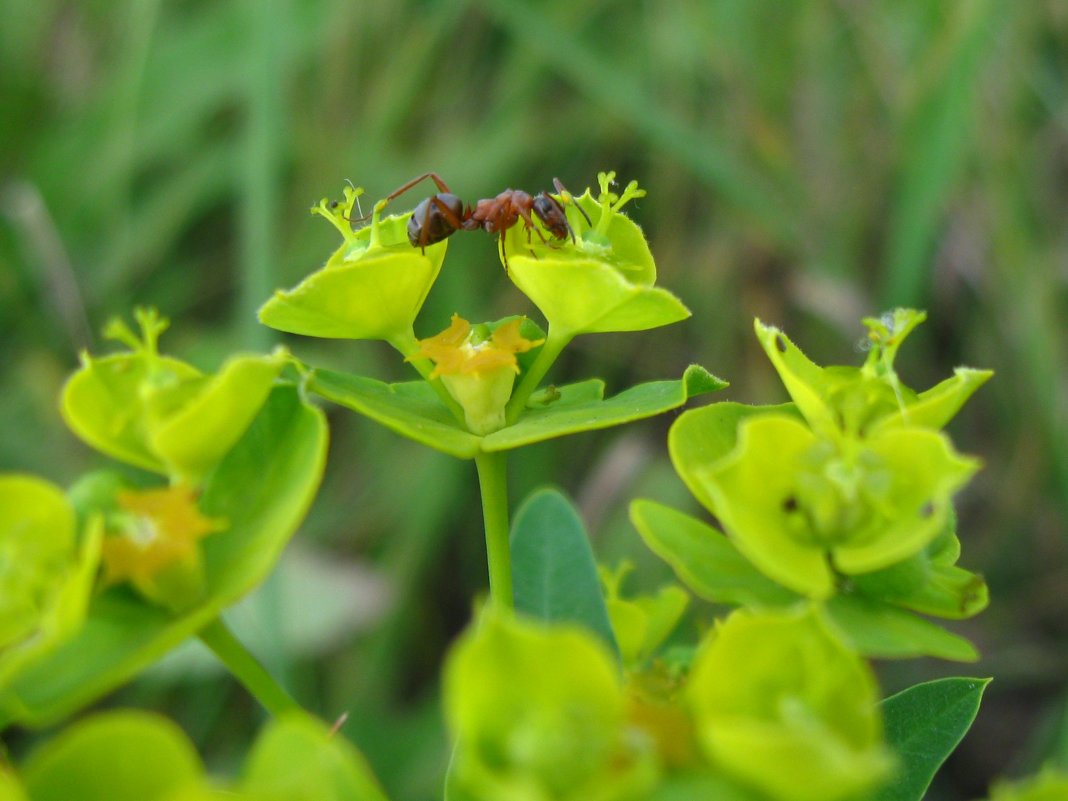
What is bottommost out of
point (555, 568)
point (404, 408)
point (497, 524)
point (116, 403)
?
point (555, 568)

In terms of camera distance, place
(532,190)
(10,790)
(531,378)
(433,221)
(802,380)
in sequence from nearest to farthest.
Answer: (10,790)
(802,380)
(531,378)
(433,221)
(532,190)

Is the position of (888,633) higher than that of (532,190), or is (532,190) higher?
(888,633)

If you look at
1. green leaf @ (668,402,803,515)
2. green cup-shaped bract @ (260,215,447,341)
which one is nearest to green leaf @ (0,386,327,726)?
green cup-shaped bract @ (260,215,447,341)

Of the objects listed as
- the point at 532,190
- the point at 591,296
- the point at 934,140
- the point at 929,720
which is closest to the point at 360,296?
the point at 591,296

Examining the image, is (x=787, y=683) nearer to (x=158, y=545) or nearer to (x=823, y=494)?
(x=823, y=494)

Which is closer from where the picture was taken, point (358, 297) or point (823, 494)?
point (823, 494)

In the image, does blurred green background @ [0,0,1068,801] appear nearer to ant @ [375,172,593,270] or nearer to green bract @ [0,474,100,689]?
ant @ [375,172,593,270]
